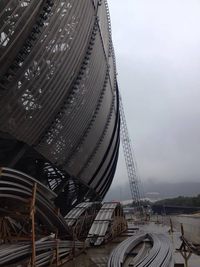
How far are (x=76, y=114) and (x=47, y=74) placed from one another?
8.84 metres

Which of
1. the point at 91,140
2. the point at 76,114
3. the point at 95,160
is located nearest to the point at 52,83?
the point at 76,114

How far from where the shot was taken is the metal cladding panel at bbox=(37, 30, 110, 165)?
35875mm

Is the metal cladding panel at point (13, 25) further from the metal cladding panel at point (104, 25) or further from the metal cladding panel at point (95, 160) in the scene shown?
the metal cladding panel at point (95, 160)

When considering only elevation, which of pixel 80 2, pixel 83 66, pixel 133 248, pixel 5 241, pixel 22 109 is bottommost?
pixel 5 241

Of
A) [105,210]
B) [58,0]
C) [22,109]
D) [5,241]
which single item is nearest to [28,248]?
[5,241]

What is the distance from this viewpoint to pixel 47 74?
101 feet

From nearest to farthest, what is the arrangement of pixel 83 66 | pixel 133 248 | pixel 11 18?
pixel 11 18
pixel 133 248
pixel 83 66

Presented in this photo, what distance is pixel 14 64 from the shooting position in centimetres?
2664

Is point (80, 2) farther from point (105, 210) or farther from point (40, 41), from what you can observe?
point (105, 210)

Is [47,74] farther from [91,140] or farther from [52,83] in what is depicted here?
[91,140]

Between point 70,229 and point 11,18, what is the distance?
55.8 feet

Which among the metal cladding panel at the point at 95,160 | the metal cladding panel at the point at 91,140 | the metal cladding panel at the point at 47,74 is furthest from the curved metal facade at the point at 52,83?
the metal cladding panel at the point at 95,160

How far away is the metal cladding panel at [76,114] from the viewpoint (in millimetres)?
35875

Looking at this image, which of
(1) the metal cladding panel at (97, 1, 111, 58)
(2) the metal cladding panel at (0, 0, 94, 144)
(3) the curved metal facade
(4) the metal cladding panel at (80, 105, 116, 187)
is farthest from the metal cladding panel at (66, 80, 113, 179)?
(2) the metal cladding panel at (0, 0, 94, 144)
